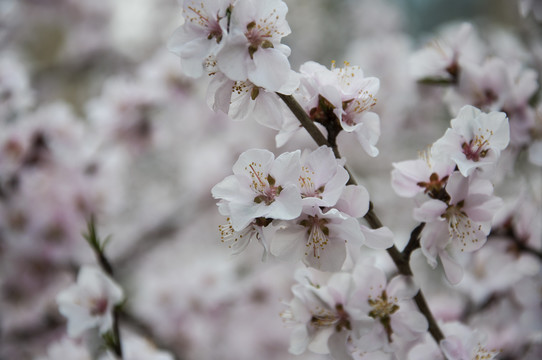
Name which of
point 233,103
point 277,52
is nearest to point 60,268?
point 233,103

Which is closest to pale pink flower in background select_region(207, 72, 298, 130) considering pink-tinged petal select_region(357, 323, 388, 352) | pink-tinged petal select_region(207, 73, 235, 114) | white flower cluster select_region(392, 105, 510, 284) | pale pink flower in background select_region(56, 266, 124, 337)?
pink-tinged petal select_region(207, 73, 235, 114)

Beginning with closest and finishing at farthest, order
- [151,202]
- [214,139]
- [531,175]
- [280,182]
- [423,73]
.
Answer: [280,182] < [423,73] < [531,175] < [214,139] < [151,202]

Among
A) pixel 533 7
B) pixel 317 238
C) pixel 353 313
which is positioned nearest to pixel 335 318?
pixel 353 313

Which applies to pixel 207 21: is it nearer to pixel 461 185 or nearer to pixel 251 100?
pixel 251 100

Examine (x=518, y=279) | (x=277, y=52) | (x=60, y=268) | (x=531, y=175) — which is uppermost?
(x=277, y=52)

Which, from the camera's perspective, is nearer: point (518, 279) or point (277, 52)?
point (277, 52)

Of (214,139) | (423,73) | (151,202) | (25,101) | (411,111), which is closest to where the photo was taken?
(423,73)

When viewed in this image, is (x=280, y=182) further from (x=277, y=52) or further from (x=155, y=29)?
(x=155, y=29)
